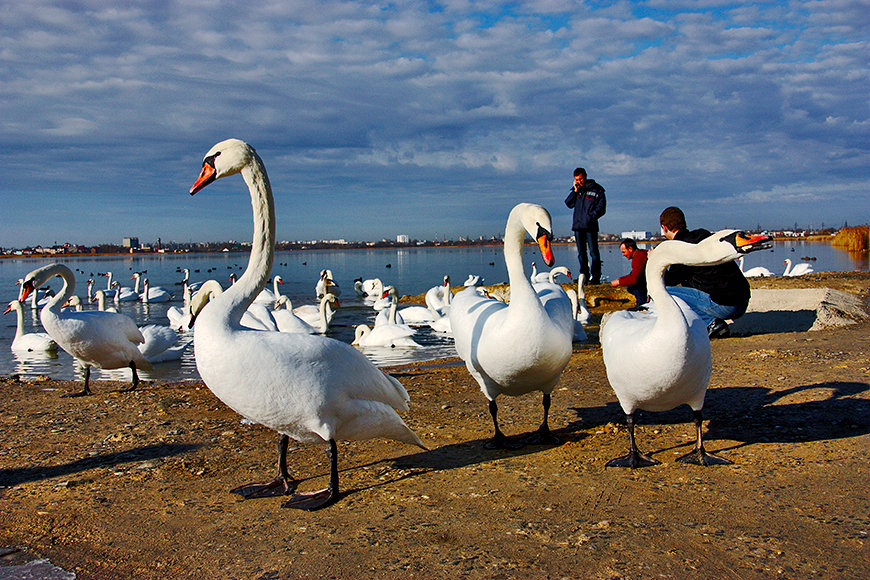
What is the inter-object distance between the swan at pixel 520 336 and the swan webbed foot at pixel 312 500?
155 centimetres

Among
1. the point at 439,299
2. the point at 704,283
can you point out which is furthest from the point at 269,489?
the point at 439,299

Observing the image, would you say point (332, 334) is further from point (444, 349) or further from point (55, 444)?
point (55, 444)

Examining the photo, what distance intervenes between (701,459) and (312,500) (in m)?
2.62

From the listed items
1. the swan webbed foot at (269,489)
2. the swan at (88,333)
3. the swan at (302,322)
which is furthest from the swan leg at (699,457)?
the swan at (302,322)

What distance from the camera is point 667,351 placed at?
398cm

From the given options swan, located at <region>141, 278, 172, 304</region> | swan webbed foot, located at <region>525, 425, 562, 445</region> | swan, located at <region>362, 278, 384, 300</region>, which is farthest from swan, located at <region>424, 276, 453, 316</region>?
swan, located at <region>141, 278, 172, 304</region>

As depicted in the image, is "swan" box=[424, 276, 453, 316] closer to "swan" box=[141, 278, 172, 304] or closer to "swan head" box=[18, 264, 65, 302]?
"swan head" box=[18, 264, 65, 302]

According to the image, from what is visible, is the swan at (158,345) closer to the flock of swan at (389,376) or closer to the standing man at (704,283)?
the flock of swan at (389,376)

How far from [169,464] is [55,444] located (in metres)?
1.30

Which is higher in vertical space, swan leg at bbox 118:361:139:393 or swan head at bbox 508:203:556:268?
swan head at bbox 508:203:556:268

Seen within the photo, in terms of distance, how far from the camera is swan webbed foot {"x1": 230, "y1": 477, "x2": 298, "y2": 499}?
3965mm

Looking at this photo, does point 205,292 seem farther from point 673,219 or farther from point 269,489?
point 673,219

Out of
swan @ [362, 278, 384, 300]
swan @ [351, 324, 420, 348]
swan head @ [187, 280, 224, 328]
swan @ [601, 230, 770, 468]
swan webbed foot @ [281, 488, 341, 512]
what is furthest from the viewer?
swan @ [362, 278, 384, 300]

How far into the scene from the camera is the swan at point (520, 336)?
15.4 feet
